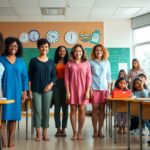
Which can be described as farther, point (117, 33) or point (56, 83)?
point (117, 33)

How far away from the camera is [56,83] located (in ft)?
15.3

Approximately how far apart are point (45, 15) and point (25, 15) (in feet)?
1.88

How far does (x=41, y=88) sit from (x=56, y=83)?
48 cm

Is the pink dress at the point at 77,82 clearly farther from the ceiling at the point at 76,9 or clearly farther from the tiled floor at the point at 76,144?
the ceiling at the point at 76,9

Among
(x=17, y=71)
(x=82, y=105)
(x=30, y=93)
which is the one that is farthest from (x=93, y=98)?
(x=17, y=71)

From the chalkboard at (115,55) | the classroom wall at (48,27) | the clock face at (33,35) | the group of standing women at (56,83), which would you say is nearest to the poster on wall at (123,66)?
the chalkboard at (115,55)

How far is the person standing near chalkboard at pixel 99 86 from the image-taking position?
4621mm

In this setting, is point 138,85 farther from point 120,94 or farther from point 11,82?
point 11,82

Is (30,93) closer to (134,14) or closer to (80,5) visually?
(80,5)

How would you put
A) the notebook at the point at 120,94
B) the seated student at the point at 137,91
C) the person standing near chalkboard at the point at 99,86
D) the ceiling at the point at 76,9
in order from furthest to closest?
1. the ceiling at the point at 76,9
2. the seated student at the point at 137,91
3. the person standing near chalkboard at the point at 99,86
4. the notebook at the point at 120,94

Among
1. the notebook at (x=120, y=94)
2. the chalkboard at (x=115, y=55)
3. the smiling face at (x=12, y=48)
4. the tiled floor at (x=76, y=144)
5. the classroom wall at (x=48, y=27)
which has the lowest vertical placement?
the tiled floor at (x=76, y=144)

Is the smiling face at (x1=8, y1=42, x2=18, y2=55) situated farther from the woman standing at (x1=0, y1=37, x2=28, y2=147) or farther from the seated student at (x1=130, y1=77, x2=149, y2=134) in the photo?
the seated student at (x1=130, y1=77, x2=149, y2=134)

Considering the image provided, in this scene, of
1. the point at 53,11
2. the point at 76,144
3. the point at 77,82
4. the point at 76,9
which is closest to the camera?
the point at 76,144

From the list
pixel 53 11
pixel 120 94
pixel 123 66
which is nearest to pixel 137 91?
pixel 120 94
